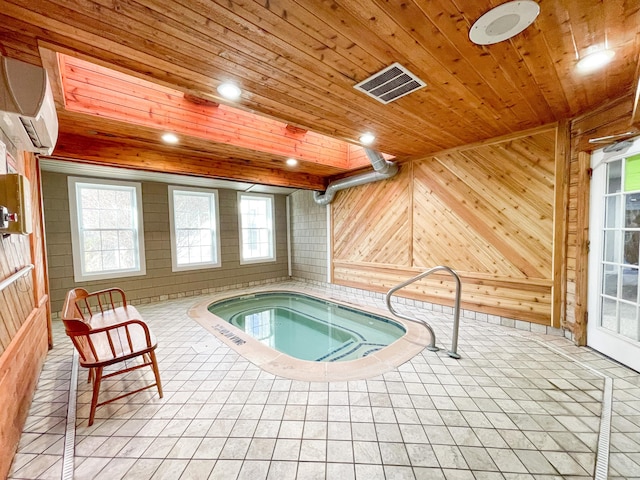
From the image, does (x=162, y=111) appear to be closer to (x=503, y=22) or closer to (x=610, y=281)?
(x=503, y=22)

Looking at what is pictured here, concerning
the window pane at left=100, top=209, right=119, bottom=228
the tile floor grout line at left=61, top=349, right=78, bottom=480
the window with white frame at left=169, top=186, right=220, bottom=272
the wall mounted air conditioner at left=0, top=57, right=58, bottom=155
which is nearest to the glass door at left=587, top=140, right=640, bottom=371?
the tile floor grout line at left=61, top=349, right=78, bottom=480

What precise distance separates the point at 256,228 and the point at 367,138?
4175 mm

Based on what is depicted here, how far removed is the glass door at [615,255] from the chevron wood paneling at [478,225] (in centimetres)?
40

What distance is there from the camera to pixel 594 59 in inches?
71.9

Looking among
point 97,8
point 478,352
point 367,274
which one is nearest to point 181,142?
point 97,8

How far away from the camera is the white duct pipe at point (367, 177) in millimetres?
4281

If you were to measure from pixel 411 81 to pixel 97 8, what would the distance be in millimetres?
2073

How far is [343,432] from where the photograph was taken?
1.63 meters

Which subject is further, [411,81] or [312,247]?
[312,247]

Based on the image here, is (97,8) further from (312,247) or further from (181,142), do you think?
(312,247)

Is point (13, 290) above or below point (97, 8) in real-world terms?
below

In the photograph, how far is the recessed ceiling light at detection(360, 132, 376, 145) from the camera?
10.7ft

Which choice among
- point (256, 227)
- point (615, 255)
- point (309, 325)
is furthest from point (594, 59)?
point (256, 227)

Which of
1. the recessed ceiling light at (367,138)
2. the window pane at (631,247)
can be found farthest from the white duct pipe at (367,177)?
the window pane at (631,247)
